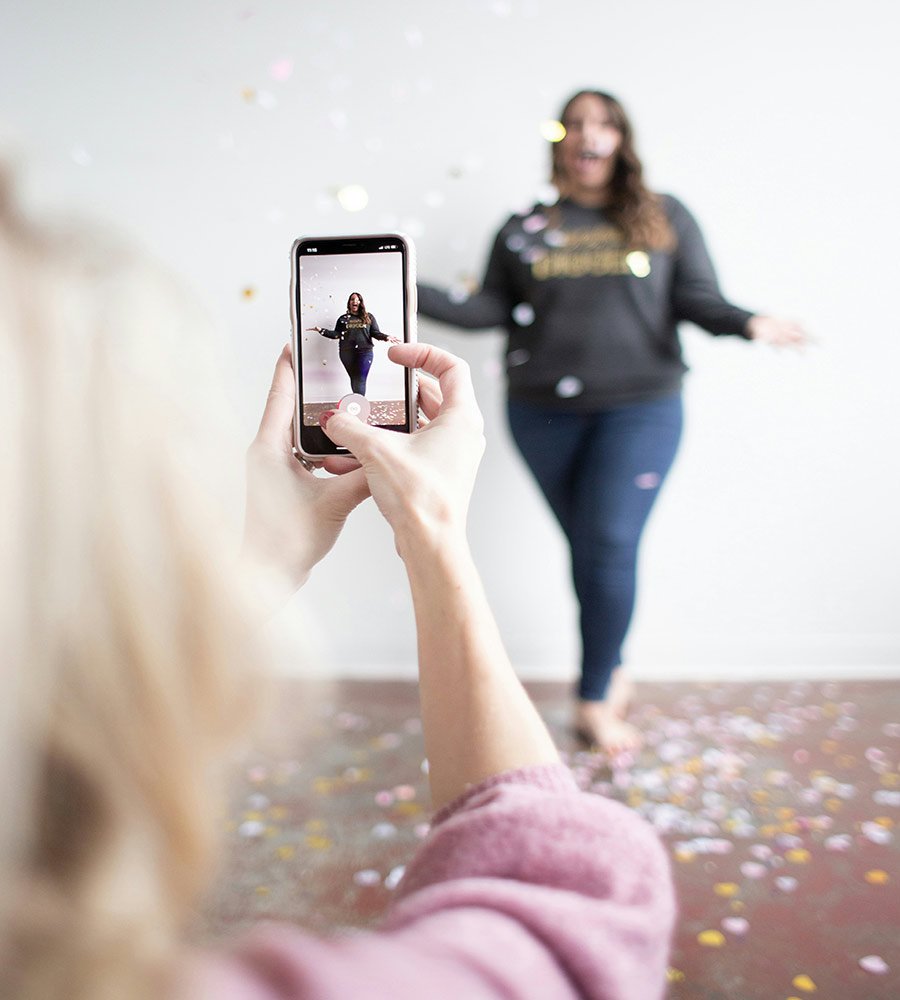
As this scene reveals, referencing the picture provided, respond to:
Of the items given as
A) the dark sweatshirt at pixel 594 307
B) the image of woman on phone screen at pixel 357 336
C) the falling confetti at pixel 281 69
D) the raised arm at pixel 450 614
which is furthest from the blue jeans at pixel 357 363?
the falling confetti at pixel 281 69

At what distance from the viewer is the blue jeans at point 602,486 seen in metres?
1.34

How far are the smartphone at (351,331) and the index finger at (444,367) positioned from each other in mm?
20

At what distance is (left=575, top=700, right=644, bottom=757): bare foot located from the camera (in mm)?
1391

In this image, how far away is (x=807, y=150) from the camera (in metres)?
1.50

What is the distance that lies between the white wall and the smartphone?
77 centimetres

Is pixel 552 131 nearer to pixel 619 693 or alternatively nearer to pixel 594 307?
pixel 594 307

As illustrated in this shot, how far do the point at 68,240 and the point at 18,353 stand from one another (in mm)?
85

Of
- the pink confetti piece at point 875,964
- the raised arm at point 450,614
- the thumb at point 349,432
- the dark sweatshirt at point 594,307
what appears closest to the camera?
the raised arm at point 450,614

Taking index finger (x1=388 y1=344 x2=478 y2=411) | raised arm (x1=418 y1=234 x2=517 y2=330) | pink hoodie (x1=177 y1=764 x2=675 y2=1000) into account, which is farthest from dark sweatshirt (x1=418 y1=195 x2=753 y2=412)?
pink hoodie (x1=177 y1=764 x2=675 y2=1000)

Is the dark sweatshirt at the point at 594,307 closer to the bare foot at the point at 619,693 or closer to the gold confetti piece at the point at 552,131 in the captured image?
the gold confetti piece at the point at 552,131

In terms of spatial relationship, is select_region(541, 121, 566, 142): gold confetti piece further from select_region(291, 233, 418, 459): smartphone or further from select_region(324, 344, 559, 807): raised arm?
select_region(324, 344, 559, 807): raised arm

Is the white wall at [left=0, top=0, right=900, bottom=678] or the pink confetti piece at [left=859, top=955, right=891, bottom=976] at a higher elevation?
the white wall at [left=0, top=0, right=900, bottom=678]

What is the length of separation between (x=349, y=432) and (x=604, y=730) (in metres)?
1.06

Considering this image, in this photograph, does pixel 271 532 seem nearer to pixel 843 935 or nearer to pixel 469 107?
pixel 843 935
